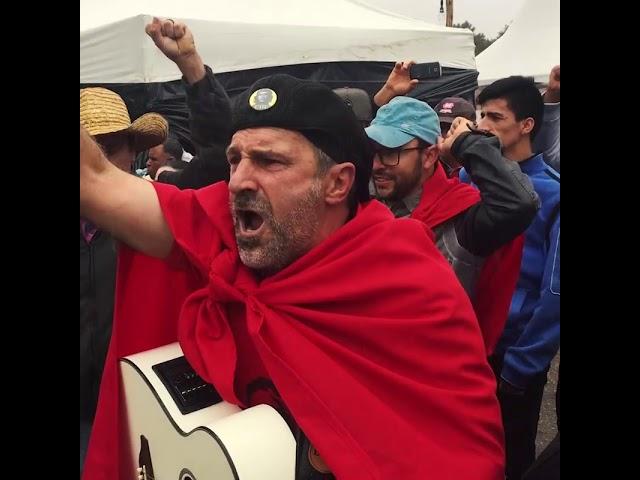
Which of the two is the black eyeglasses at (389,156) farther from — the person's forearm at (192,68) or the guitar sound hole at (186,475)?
the guitar sound hole at (186,475)

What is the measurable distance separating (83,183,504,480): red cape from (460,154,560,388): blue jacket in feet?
3.17

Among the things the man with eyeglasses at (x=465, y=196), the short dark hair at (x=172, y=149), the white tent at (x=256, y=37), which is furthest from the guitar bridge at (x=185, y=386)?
the white tent at (x=256, y=37)

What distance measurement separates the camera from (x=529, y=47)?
36.6ft

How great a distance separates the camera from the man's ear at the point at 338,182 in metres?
1.34

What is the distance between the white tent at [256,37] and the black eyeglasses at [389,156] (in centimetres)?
414

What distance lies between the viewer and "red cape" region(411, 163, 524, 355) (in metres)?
2.16

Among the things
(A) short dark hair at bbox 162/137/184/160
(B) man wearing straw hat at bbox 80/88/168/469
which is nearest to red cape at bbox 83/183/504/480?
(B) man wearing straw hat at bbox 80/88/168/469

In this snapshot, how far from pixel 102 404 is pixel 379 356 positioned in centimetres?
67

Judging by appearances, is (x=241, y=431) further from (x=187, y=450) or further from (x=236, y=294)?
(x=236, y=294)

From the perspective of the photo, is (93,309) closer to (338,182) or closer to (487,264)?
(338,182)

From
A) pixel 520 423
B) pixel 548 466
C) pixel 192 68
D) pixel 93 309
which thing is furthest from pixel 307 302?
pixel 520 423

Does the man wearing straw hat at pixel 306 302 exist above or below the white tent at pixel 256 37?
below

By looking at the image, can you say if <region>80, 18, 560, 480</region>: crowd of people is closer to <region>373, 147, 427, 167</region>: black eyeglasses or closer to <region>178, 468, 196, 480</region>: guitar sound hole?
<region>178, 468, 196, 480</region>: guitar sound hole

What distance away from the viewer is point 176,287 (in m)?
1.43
